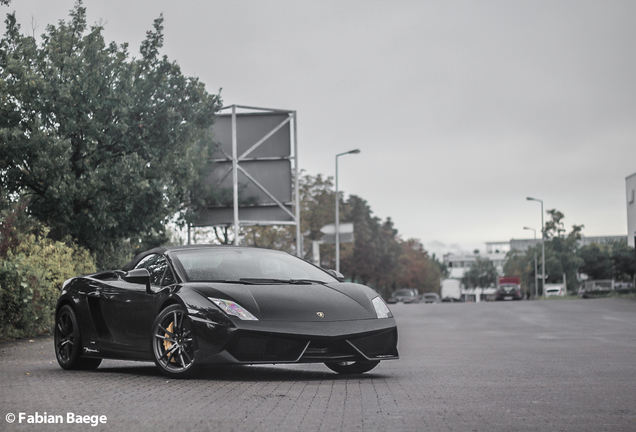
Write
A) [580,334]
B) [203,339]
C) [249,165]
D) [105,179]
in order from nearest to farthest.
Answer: [203,339]
[580,334]
[105,179]
[249,165]

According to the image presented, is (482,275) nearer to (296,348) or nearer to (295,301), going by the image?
(295,301)

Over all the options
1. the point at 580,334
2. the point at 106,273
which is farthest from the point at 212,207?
the point at 106,273

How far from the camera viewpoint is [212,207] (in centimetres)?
3484

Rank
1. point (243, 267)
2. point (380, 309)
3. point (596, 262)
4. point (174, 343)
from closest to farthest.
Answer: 1. point (174, 343)
2. point (380, 309)
3. point (243, 267)
4. point (596, 262)

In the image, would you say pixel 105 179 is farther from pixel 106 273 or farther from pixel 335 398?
pixel 335 398

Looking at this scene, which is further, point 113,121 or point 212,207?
point 212,207

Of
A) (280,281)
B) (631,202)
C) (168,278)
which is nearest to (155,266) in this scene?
(168,278)

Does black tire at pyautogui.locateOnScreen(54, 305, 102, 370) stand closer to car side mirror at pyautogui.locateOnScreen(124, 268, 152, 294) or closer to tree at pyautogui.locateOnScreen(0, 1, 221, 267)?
car side mirror at pyautogui.locateOnScreen(124, 268, 152, 294)

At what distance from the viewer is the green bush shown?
13.8 metres

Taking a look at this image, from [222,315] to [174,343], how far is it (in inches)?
24.0

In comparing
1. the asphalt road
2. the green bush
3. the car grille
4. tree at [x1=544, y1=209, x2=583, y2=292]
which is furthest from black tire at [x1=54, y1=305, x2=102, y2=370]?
tree at [x1=544, y1=209, x2=583, y2=292]

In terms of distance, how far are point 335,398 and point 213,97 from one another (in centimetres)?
1873

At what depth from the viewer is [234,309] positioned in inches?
293

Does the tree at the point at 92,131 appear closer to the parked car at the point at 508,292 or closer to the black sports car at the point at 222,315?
the black sports car at the point at 222,315
